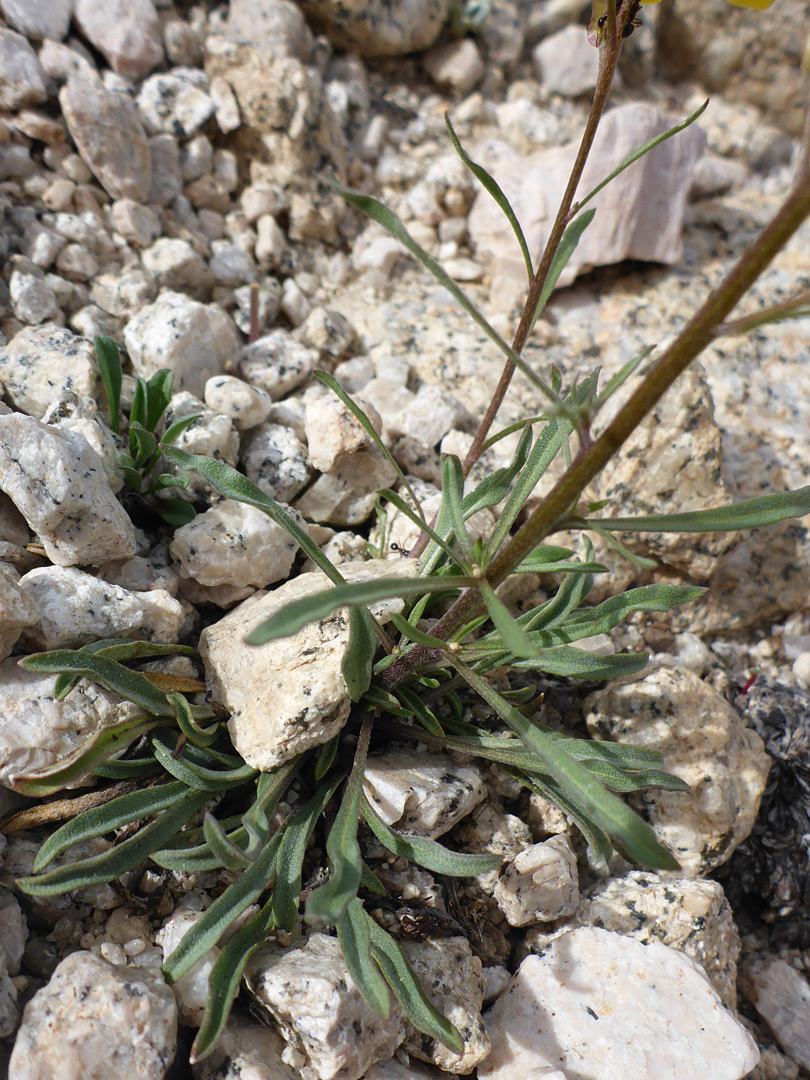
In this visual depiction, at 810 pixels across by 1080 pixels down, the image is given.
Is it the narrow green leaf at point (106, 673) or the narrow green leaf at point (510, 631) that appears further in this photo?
the narrow green leaf at point (106, 673)

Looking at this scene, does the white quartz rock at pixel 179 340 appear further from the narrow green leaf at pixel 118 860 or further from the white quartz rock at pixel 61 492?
the narrow green leaf at pixel 118 860

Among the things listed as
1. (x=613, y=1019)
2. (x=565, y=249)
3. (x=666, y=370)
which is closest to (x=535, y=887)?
(x=613, y=1019)

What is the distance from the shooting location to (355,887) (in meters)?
1.42

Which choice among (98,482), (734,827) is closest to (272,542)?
(98,482)

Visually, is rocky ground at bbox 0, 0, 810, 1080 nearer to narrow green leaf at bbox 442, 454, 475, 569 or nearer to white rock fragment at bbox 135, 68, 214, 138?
white rock fragment at bbox 135, 68, 214, 138

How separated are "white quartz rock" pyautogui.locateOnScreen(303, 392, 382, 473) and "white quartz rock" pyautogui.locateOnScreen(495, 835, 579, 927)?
136 cm

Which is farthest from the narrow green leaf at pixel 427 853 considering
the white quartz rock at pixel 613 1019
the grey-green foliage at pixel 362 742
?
the white quartz rock at pixel 613 1019

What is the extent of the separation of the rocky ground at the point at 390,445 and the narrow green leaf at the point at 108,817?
0.55ft

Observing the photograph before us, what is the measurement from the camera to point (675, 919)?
189 centimetres

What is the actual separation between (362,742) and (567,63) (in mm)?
4178

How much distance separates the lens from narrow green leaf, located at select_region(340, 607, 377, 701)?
162 centimetres

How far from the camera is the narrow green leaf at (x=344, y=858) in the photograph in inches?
50.9

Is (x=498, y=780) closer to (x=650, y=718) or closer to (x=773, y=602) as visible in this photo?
(x=650, y=718)

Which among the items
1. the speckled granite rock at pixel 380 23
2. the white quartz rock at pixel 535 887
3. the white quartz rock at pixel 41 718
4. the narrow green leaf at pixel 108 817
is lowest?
the white quartz rock at pixel 535 887
